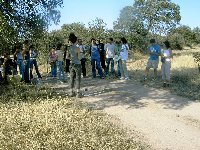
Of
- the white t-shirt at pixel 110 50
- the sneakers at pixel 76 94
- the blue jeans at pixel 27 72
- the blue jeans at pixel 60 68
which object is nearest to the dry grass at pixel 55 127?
the sneakers at pixel 76 94

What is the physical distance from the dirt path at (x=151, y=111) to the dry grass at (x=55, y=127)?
2.11ft

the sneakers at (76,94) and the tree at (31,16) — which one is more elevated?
the tree at (31,16)

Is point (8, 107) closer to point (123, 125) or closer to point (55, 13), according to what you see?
point (123, 125)

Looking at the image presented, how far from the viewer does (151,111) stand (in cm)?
1173

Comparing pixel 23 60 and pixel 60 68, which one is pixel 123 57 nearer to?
pixel 60 68

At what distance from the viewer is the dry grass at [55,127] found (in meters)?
8.21

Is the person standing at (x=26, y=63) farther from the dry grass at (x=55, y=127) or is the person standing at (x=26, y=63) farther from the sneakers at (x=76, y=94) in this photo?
the dry grass at (x=55, y=127)

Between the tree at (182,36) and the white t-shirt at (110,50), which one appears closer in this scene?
the white t-shirt at (110,50)

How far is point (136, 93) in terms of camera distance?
14.4 metres

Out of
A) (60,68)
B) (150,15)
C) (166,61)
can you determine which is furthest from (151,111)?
(150,15)

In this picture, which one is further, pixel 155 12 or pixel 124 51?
pixel 155 12

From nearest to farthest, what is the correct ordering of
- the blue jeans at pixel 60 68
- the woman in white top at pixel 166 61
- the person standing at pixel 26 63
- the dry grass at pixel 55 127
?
the dry grass at pixel 55 127, the woman in white top at pixel 166 61, the person standing at pixel 26 63, the blue jeans at pixel 60 68

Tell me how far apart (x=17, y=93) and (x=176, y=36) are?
136 feet

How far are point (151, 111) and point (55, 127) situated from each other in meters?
3.68
